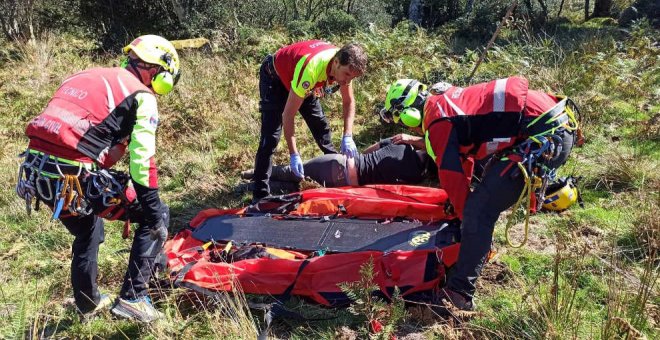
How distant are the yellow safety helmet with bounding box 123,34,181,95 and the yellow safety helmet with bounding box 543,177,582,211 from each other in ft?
9.84

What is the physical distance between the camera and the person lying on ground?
4809 millimetres

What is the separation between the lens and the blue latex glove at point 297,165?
178 inches

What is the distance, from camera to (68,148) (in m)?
2.82

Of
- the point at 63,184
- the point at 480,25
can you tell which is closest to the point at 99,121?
the point at 63,184

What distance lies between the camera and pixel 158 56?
124 inches

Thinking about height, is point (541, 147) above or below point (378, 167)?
above

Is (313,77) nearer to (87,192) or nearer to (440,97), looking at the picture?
(440,97)

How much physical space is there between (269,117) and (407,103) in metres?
1.40

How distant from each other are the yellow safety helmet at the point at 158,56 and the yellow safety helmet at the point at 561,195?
2999 millimetres

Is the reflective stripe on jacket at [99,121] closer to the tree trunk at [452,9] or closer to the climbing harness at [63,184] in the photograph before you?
the climbing harness at [63,184]

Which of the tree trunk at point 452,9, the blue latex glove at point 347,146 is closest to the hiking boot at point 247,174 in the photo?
the blue latex glove at point 347,146

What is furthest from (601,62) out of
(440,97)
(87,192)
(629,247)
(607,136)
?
(87,192)

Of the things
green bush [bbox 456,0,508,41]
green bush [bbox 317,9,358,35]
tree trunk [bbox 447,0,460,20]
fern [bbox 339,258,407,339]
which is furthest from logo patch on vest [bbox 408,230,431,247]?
tree trunk [bbox 447,0,460,20]

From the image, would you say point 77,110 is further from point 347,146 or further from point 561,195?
point 561,195
